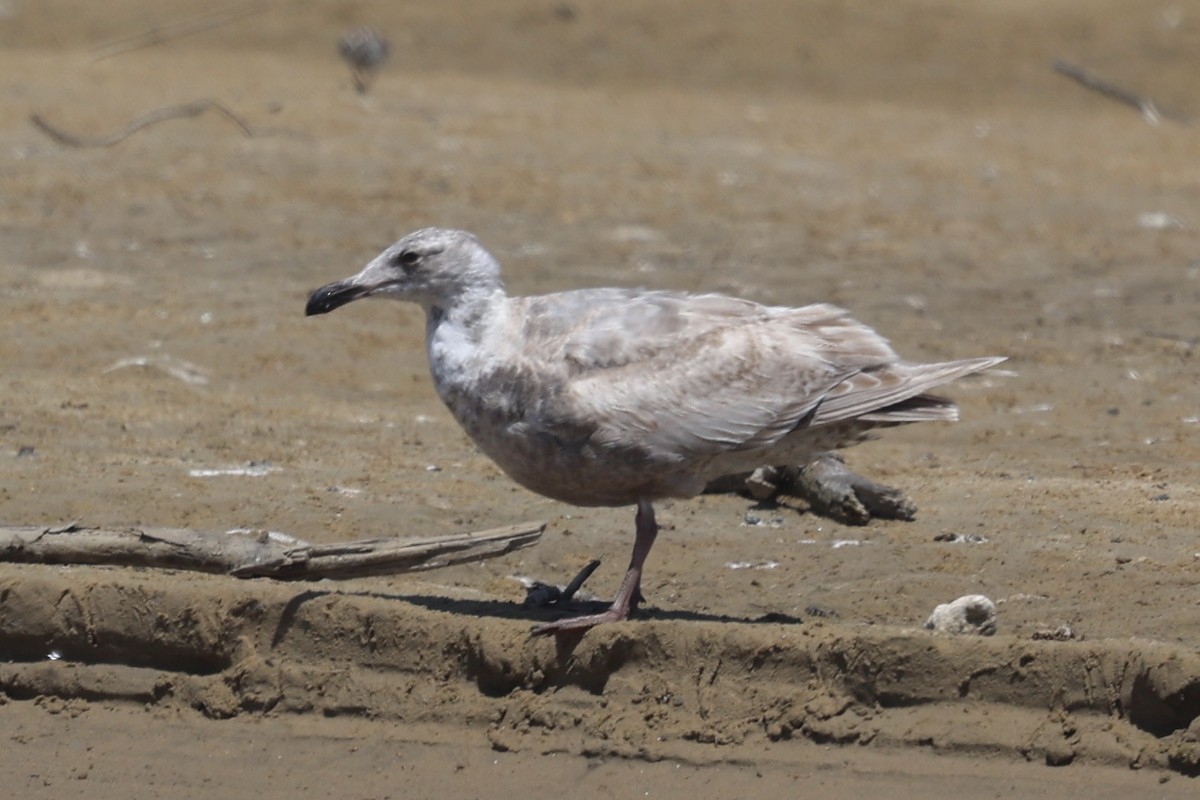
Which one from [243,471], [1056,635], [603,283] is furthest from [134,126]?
[1056,635]

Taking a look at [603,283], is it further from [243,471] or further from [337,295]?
[337,295]

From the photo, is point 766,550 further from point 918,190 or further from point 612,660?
point 918,190

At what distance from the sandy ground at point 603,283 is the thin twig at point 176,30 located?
134 mm

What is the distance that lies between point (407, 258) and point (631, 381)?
0.74 m

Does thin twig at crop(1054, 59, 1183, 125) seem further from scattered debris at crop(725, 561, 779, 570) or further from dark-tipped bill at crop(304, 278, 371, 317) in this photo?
dark-tipped bill at crop(304, 278, 371, 317)

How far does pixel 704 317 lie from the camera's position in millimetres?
5355

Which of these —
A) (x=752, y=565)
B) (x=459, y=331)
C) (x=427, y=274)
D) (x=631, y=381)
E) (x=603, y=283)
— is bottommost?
(x=752, y=565)

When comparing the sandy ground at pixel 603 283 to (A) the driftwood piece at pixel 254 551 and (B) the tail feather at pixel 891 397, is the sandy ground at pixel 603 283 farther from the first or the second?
(B) the tail feather at pixel 891 397

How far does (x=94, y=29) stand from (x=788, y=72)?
617 centimetres

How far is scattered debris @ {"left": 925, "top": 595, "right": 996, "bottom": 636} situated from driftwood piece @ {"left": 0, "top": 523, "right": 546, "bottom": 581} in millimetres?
1164

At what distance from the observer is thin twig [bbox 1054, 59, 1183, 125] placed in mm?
15930

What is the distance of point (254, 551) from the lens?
5.37 metres

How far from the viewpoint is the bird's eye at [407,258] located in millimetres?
5301

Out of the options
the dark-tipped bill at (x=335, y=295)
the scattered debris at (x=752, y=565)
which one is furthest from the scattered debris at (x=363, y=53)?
the dark-tipped bill at (x=335, y=295)
